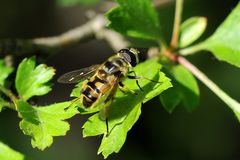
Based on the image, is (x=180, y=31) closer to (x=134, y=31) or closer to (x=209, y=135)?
(x=134, y=31)

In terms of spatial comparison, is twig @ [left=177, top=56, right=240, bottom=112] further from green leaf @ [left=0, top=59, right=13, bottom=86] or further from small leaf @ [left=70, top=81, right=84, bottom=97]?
green leaf @ [left=0, top=59, right=13, bottom=86]

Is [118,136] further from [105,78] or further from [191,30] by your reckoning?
[191,30]

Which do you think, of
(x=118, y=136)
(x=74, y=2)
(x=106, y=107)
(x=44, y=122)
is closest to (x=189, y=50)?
(x=106, y=107)

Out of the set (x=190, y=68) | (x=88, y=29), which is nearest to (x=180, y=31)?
(x=190, y=68)

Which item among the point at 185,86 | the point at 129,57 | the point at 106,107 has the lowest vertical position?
the point at 185,86

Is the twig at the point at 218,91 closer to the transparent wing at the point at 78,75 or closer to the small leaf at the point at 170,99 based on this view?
the small leaf at the point at 170,99

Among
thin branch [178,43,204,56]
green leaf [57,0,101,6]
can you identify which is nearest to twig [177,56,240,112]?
thin branch [178,43,204,56]
